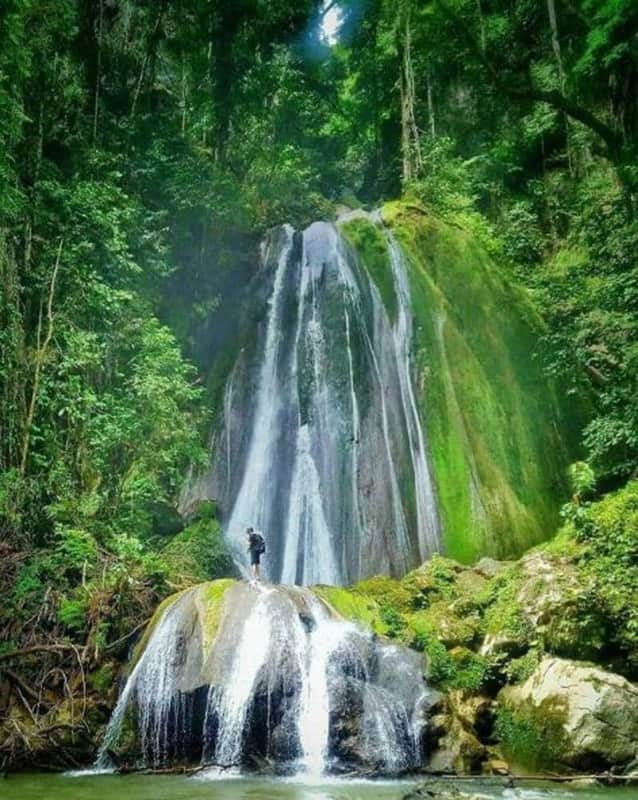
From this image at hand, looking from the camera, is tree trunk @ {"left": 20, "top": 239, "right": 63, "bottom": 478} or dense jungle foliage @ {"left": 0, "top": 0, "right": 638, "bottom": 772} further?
tree trunk @ {"left": 20, "top": 239, "right": 63, "bottom": 478}

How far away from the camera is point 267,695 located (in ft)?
26.1

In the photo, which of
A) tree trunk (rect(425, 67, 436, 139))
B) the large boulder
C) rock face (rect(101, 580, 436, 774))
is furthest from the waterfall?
tree trunk (rect(425, 67, 436, 139))

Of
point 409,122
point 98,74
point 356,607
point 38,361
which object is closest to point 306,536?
point 356,607

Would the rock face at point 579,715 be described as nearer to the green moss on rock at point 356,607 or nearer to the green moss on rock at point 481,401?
the green moss on rock at point 356,607

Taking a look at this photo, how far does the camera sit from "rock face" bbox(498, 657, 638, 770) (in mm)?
7320

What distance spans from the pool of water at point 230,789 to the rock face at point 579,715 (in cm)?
45

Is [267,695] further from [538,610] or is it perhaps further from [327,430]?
[327,430]

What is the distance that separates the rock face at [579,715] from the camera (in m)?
7.32

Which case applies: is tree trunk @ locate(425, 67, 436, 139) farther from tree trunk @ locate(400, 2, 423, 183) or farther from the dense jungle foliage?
tree trunk @ locate(400, 2, 423, 183)

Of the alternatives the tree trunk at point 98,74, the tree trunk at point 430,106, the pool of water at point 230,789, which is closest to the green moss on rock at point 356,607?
the pool of water at point 230,789

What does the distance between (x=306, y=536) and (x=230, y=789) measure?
23.3 feet

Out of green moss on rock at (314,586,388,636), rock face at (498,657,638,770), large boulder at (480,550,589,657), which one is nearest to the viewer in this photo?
rock face at (498,657,638,770)

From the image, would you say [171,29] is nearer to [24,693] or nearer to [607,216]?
[607,216]

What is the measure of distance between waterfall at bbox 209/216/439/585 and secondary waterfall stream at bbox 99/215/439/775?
0.03m
